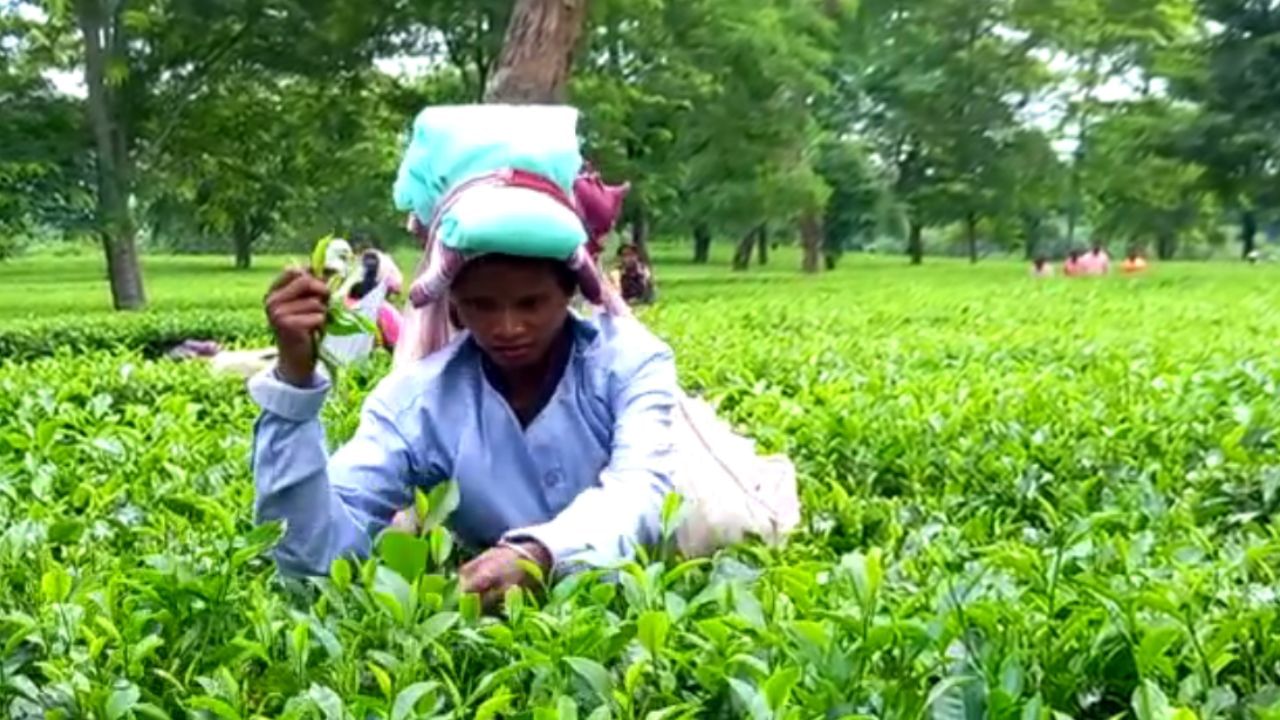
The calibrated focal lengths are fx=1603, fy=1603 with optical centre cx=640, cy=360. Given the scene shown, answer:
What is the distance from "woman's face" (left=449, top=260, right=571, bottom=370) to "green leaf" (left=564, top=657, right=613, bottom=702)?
0.94 m

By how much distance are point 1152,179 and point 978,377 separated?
2493cm

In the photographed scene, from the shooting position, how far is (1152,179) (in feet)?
91.7

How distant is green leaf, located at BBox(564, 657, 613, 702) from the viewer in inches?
51.9

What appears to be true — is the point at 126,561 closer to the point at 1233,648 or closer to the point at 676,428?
the point at 676,428

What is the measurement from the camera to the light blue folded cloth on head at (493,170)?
6.99ft

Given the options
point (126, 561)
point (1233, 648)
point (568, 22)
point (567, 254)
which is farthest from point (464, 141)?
point (568, 22)

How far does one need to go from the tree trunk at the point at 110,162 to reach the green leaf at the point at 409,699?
630 inches

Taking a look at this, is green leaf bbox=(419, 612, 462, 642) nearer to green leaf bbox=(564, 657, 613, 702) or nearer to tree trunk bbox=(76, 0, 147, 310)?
green leaf bbox=(564, 657, 613, 702)

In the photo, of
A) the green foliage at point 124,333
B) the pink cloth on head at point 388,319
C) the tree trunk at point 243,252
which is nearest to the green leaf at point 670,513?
the pink cloth on head at point 388,319

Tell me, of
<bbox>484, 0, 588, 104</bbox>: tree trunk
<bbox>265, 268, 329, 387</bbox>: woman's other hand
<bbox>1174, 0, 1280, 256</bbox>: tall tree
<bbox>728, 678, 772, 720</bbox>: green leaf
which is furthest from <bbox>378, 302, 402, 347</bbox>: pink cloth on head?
<bbox>1174, 0, 1280, 256</bbox>: tall tree

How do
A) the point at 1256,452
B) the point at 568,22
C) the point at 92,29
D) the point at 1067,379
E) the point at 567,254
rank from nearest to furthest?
1. the point at 567,254
2. the point at 1256,452
3. the point at 1067,379
4. the point at 568,22
5. the point at 92,29

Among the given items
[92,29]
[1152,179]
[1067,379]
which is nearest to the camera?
[1067,379]

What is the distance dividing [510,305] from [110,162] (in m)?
15.6

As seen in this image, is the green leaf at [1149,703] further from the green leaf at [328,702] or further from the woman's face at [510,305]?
the woman's face at [510,305]
